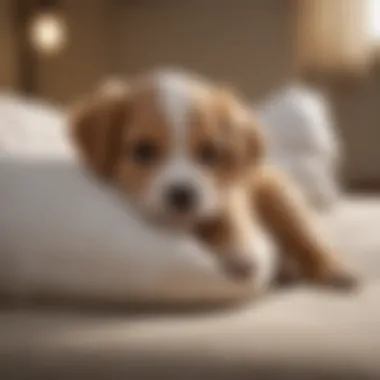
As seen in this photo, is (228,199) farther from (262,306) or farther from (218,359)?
(218,359)

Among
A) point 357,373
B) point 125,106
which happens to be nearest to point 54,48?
point 125,106

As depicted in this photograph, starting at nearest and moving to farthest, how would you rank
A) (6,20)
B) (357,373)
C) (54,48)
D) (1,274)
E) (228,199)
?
(357,373), (1,274), (228,199), (6,20), (54,48)

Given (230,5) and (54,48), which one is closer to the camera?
(54,48)

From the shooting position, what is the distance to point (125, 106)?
1169 millimetres

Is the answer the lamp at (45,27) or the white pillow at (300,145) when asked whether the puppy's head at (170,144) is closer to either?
the white pillow at (300,145)

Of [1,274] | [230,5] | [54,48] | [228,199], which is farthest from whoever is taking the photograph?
[230,5]

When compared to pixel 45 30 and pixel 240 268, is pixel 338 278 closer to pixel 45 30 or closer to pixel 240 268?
pixel 240 268

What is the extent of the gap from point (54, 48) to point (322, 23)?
3.20 feet

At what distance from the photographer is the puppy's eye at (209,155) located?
1137 millimetres

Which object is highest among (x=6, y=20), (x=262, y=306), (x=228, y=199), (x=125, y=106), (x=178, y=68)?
(x=178, y=68)

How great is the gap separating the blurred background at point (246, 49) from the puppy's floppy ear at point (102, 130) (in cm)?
179

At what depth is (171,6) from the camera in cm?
331

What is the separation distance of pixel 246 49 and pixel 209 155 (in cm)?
220

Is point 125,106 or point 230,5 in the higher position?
point 230,5
